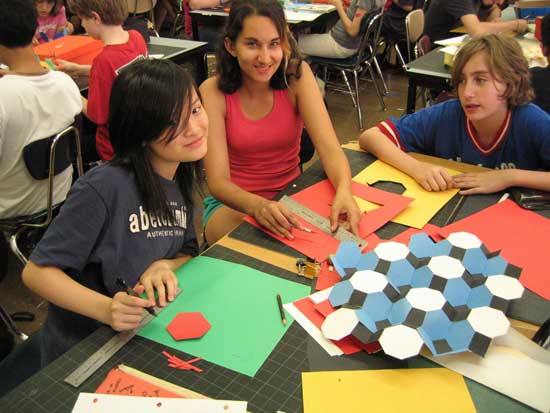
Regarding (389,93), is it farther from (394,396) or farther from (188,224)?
(394,396)

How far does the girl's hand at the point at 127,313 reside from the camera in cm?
92

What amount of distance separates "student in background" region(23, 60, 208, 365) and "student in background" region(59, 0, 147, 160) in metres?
1.13

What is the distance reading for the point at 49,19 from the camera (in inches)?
140

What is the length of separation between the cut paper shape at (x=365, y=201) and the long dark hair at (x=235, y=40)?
0.48m

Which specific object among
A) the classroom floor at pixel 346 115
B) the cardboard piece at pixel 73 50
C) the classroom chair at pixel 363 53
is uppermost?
the cardboard piece at pixel 73 50

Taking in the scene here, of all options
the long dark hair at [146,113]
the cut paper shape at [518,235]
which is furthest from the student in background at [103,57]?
the cut paper shape at [518,235]

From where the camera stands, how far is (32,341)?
1229 mm

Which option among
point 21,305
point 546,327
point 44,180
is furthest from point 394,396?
point 21,305

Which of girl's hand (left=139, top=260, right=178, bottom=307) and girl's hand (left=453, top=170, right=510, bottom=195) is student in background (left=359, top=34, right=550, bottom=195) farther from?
girl's hand (left=139, top=260, right=178, bottom=307)

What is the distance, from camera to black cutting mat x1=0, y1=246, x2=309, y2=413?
0.79 m

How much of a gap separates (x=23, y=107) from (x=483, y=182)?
160cm

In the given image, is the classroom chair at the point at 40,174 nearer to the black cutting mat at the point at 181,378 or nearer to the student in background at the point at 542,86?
the black cutting mat at the point at 181,378

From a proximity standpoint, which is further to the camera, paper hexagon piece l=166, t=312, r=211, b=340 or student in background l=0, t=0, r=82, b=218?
student in background l=0, t=0, r=82, b=218

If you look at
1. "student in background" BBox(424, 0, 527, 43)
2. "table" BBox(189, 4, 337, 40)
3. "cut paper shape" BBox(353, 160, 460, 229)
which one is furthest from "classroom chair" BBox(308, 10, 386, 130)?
"cut paper shape" BBox(353, 160, 460, 229)
